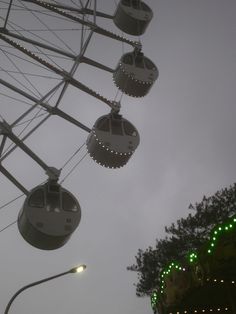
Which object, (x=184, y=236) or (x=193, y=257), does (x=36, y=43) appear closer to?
(x=193, y=257)

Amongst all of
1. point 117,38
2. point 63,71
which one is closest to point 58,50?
point 63,71

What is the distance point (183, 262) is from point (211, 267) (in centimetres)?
115

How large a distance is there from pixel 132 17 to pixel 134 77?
3.50 m

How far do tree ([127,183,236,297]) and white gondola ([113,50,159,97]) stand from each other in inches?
712

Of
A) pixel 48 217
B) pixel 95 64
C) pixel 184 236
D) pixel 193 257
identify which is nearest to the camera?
pixel 48 217

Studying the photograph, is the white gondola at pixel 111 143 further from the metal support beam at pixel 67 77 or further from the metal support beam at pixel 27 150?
the metal support beam at pixel 27 150

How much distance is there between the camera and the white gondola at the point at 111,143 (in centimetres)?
1090

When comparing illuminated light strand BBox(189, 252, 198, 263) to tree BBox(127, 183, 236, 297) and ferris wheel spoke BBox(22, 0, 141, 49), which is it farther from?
tree BBox(127, 183, 236, 297)

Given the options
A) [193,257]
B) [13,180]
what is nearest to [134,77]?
[193,257]

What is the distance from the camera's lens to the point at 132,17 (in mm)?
15648

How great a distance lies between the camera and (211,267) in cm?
940

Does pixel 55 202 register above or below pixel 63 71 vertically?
below

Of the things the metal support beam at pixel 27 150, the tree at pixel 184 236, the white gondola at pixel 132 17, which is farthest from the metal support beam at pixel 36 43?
the tree at pixel 184 236

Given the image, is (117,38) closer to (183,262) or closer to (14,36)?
(14,36)
